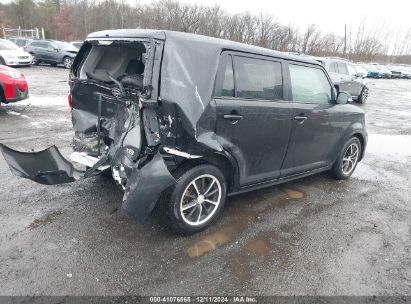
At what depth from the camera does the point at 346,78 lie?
47.5 ft

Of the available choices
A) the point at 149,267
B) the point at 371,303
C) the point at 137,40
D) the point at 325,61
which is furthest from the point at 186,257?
the point at 325,61

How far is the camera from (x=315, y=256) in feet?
10.6

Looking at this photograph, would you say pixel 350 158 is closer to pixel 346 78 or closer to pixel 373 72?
pixel 346 78

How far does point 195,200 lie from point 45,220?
1.62 m

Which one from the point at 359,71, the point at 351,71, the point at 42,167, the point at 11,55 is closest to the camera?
the point at 42,167

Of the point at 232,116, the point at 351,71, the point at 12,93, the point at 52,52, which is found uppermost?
the point at 52,52

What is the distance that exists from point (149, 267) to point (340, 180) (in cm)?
363

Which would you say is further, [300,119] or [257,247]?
[300,119]

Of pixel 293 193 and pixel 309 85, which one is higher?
pixel 309 85

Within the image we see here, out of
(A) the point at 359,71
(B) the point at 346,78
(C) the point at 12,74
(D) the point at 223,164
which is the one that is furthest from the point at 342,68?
(D) the point at 223,164

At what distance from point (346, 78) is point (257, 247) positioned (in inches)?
520

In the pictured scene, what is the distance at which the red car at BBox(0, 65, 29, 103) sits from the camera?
7.70m

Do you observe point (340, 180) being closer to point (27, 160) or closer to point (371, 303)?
point (371, 303)

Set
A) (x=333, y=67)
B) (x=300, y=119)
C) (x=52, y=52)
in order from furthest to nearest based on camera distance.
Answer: (x=52, y=52)
(x=333, y=67)
(x=300, y=119)
